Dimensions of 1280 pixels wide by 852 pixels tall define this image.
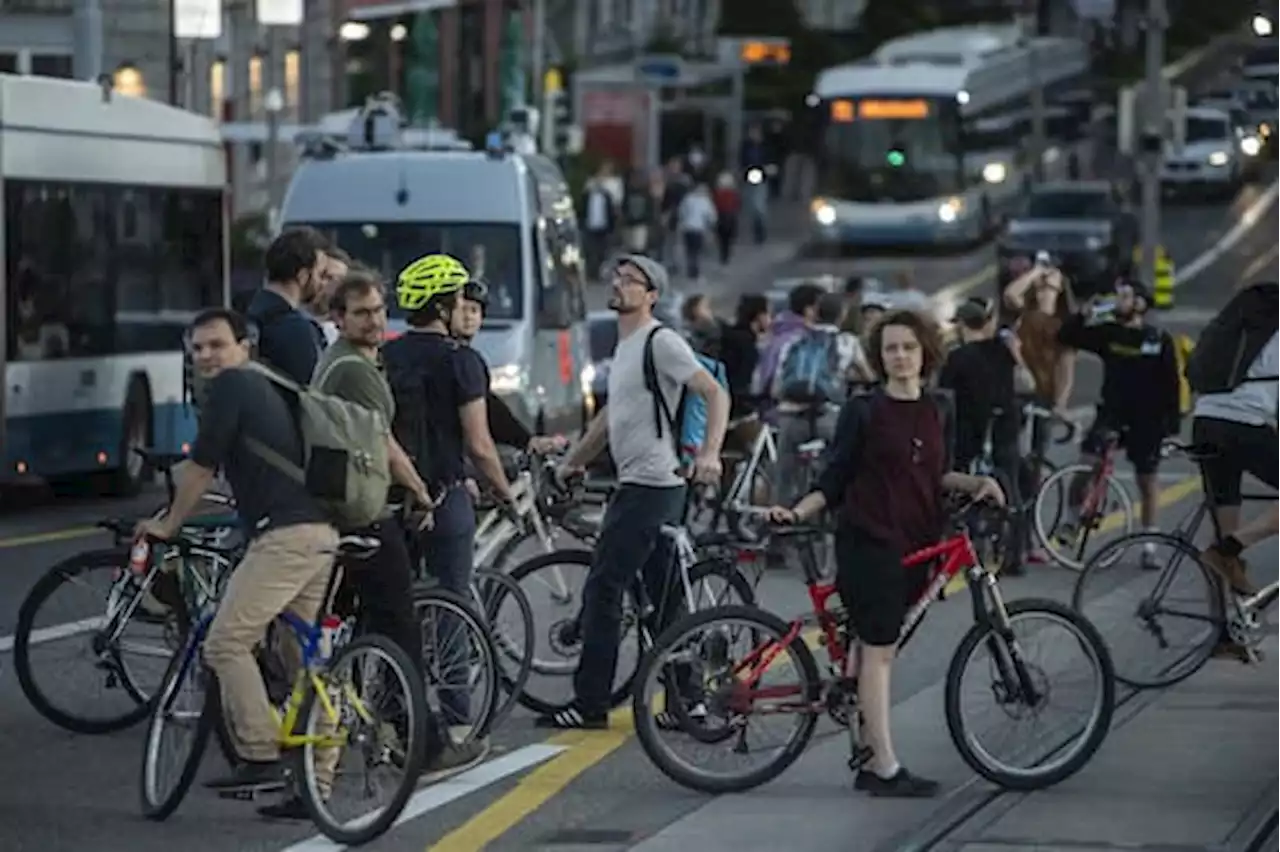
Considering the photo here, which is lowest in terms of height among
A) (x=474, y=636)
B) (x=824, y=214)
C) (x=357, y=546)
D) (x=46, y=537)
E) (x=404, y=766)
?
(x=824, y=214)

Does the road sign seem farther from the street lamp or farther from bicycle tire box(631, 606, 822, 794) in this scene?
bicycle tire box(631, 606, 822, 794)

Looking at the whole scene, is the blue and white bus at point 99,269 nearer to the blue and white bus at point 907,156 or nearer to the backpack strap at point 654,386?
the backpack strap at point 654,386

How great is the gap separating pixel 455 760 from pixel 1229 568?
12.1ft

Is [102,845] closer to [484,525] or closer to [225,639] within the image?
[225,639]

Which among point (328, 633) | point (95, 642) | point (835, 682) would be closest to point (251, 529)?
point (328, 633)

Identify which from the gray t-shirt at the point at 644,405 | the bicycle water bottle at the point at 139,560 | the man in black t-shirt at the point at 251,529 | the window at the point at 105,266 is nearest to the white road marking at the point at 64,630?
the bicycle water bottle at the point at 139,560

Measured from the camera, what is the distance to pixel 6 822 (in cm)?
1159

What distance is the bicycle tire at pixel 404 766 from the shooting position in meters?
10.9

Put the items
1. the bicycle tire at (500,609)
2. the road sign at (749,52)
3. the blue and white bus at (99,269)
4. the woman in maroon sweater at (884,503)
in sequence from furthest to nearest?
the road sign at (749,52) < the blue and white bus at (99,269) < the bicycle tire at (500,609) < the woman in maroon sweater at (884,503)

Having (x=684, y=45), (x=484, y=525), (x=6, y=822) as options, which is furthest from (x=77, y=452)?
(x=684, y=45)

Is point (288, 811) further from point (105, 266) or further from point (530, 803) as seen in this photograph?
point (105, 266)

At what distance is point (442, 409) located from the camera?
1291 cm

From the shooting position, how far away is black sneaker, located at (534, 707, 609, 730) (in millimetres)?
13414

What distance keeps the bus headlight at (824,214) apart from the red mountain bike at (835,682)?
46.6 metres
